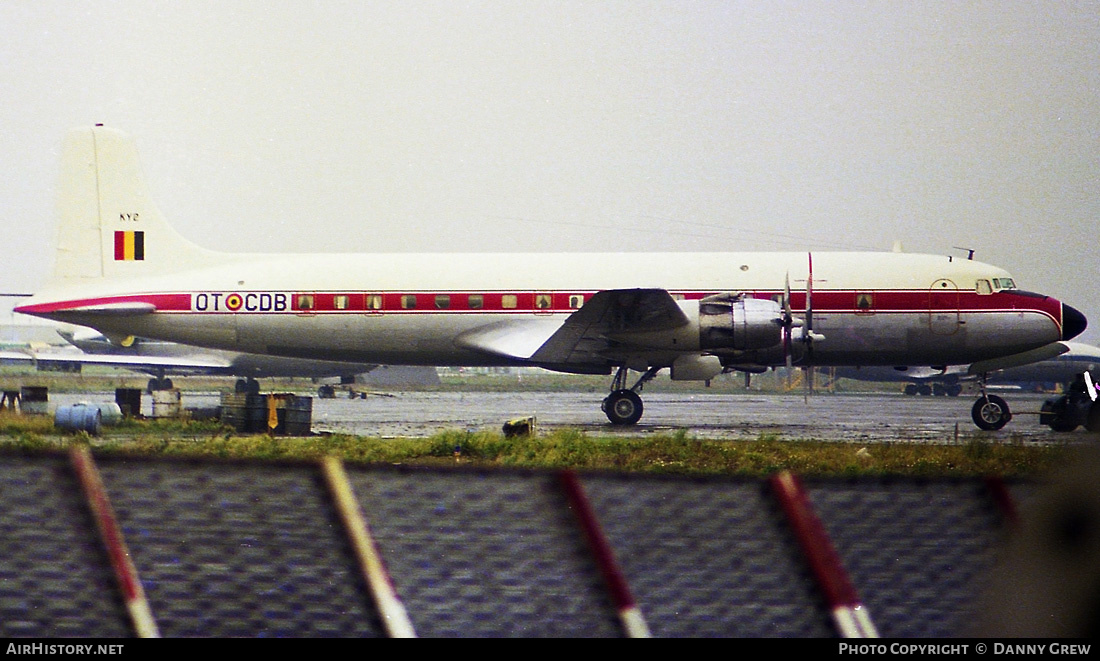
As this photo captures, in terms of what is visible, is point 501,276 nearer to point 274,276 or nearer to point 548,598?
point 274,276

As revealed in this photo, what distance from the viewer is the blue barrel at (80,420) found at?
71.7 ft

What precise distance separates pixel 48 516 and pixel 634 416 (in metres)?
21.1

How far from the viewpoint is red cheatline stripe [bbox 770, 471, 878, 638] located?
4.25 m

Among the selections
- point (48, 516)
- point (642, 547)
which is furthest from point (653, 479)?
point (48, 516)

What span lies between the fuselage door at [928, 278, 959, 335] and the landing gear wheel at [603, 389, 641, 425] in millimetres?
7743

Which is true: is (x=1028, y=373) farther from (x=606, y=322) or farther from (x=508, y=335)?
(x=508, y=335)

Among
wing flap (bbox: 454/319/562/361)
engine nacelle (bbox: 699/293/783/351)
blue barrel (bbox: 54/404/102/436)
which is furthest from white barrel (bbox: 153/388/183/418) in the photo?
engine nacelle (bbox: 699/293/783/351)

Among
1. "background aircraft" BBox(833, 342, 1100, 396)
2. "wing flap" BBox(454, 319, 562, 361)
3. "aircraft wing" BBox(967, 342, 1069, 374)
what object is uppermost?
"wing flap" BBox(454, 319, 562, 361)

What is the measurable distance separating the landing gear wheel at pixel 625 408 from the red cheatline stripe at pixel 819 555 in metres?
20.8

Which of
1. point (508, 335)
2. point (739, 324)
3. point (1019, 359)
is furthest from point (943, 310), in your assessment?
point (508, 335)

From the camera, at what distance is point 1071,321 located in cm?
2617

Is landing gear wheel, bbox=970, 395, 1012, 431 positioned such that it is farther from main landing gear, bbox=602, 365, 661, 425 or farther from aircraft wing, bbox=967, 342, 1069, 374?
main landing gear, bbox=602, 365, 661, 425

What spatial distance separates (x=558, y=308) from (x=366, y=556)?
850 inches

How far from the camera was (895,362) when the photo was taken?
26172mm
